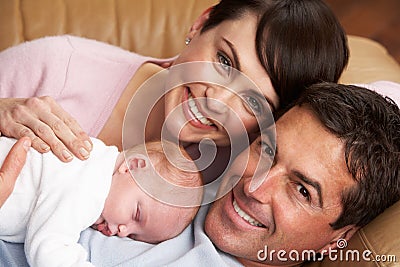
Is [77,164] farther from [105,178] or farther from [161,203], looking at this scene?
[161,203]

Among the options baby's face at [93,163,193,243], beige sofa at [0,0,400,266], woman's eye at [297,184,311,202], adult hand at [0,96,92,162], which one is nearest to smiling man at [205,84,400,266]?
woman's eye at [297,184,311,202]

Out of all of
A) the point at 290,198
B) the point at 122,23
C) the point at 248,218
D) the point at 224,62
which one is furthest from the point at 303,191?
the point at 122,23

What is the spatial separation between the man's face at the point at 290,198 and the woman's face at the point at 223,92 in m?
0.12

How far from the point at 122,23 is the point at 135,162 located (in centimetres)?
88

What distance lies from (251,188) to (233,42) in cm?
37

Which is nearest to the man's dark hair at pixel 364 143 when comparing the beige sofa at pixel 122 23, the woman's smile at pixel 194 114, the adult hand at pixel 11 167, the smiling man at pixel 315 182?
the smiling man at pixel 315 182

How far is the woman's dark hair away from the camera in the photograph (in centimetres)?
145

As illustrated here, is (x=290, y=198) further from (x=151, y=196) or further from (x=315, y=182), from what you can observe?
(x=151, y=196)

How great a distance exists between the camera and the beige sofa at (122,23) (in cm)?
207

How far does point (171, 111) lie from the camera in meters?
1.56

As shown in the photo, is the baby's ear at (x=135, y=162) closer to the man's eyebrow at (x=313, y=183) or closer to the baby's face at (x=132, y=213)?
the baby's face at (x=132, y=213)

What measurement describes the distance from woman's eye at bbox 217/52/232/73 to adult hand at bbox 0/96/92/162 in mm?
364

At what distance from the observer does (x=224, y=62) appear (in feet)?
4.95

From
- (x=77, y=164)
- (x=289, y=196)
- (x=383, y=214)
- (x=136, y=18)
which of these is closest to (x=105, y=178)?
(x=77, y=164)
